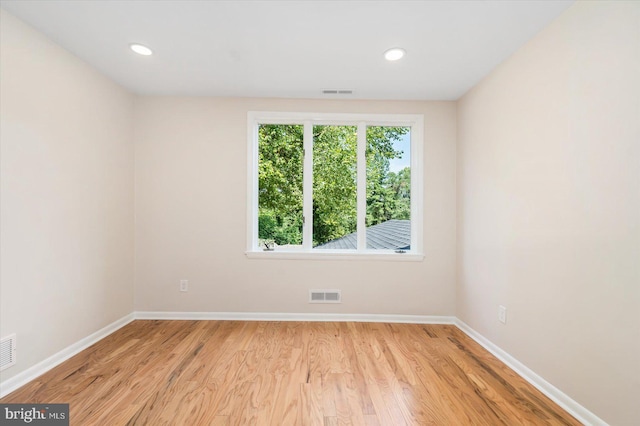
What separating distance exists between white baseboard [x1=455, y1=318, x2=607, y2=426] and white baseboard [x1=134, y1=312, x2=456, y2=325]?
55 cm

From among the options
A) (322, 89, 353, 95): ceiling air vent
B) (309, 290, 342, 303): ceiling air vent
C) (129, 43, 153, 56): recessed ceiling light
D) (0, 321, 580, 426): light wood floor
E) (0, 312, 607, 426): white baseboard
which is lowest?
(0, 321, 580, 426): light wood floor

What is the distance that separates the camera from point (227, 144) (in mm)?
3180

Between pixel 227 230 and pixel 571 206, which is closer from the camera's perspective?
pixel 571 206

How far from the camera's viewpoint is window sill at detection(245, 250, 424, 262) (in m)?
3.19

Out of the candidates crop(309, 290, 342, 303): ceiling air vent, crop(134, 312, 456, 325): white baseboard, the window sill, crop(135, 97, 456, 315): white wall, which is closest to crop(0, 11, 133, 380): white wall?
crop(135, 97, 456, 315): white wall

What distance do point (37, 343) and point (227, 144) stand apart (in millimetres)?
2259

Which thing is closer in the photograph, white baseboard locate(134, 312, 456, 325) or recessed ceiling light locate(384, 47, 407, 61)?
recessed ceiling light locate(384, 47, 407, 61)

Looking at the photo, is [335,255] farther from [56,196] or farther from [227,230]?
[56,196]

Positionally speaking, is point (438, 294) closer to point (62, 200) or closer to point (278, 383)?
point (278, 383)

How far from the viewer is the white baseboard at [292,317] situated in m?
3.16

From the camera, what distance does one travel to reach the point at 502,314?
238 centimetres

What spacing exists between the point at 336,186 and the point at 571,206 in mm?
2096

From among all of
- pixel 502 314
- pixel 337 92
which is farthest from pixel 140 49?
pixel 502 314

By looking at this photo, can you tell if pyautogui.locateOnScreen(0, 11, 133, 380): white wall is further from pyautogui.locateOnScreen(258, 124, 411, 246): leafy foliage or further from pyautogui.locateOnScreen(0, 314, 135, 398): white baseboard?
pyautogui.locateOnScreen(258, 124, 411, 246): leafy foliage
